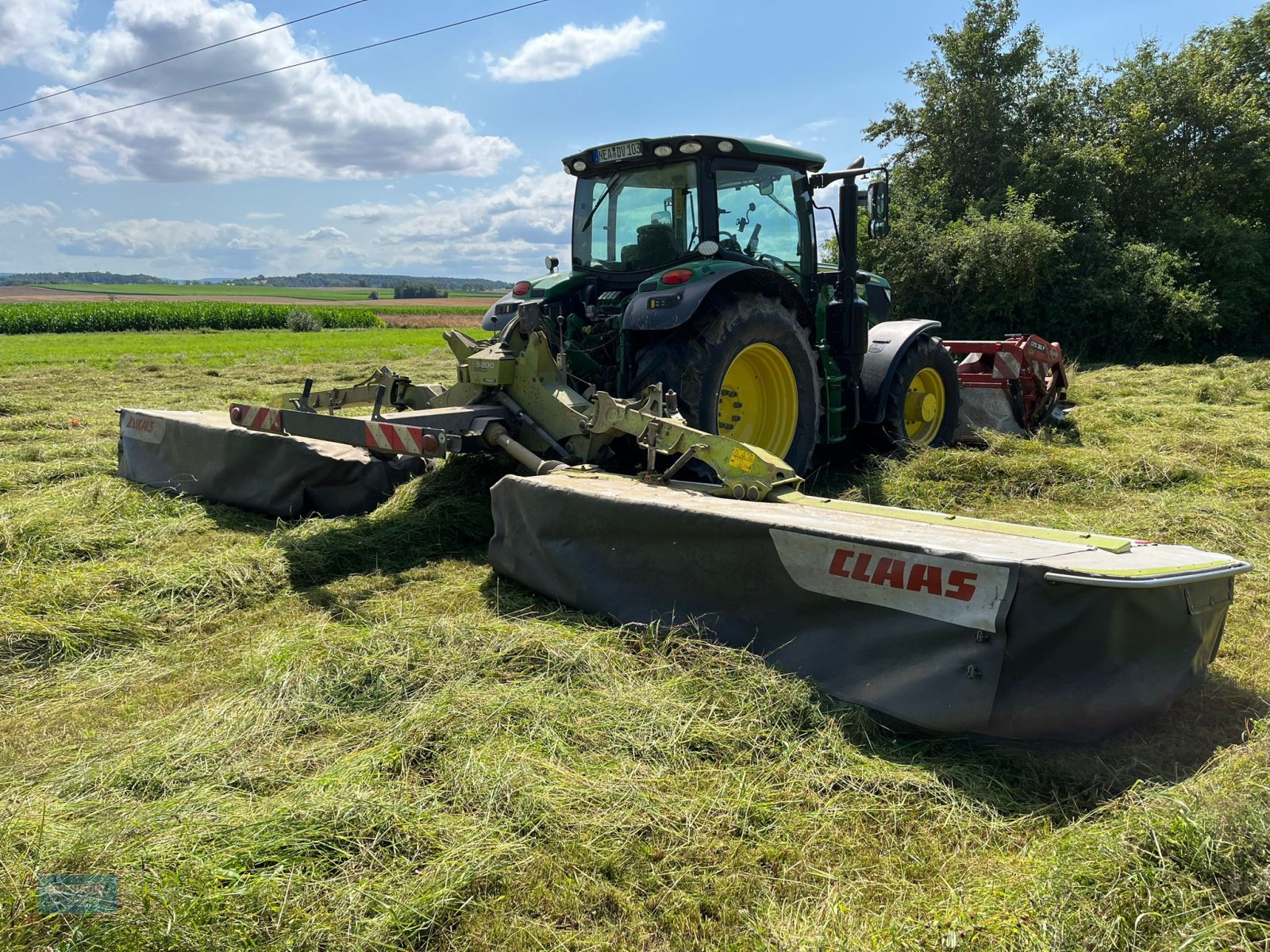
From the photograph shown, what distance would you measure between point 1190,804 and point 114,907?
250 centimetres

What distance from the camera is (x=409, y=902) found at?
6.43 feet

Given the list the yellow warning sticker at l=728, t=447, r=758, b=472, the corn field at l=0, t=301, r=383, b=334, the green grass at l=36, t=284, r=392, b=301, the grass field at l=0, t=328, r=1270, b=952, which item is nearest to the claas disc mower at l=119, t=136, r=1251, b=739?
the yellow warning sticker at l=728, t=447, r=758, b=472

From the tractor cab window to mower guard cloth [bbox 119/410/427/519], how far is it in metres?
2.65

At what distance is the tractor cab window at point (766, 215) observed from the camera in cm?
582

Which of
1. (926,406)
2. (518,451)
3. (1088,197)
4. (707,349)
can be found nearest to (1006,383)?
(926,406)

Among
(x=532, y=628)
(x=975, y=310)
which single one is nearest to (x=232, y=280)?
(x=975, y=310)

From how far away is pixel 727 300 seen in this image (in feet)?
17.1

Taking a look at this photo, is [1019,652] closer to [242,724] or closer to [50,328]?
[242,724]

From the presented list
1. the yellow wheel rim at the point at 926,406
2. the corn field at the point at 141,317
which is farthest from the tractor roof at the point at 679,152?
the corn field at the point at 141,317

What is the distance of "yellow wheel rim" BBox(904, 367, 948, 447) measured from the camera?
23.4 feet

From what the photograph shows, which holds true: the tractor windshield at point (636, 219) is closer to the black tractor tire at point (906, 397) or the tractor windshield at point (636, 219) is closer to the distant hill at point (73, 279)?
the black tractor tire at point (906, 397)

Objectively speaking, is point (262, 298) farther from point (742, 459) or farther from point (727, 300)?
point (742, 459)

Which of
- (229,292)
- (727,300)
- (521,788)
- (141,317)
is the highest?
(229,292)

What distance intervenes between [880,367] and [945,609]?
13.9ft
